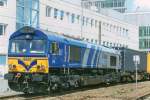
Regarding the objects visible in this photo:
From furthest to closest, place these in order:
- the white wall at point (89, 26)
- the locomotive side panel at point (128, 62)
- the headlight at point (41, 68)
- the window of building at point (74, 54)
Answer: the white wall at point (89, 26), the locomotive side panel at point (128, 62), the window of building at point (74, 54), the headlight at point (41, 68)

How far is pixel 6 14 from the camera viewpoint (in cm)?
5322

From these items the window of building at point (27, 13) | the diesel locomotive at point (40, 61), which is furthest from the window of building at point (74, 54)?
the window of building at point (27, 13)

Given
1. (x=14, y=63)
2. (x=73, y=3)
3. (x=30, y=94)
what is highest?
(x=73, y=3)

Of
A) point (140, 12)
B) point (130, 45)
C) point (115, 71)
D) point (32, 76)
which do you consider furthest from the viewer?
point (140, 12)

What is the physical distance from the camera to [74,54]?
28812 mm

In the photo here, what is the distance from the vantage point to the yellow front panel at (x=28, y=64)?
80.6ft

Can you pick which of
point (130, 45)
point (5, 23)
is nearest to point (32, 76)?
point (5, 23)

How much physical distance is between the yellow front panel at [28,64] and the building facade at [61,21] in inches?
741

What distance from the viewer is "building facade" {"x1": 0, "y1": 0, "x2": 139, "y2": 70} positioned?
5344 cm

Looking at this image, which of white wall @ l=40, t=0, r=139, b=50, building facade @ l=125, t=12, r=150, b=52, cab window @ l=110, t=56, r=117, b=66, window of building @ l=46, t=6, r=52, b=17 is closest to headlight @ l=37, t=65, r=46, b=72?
cab window @ l=110, t=56, r=117, b=66

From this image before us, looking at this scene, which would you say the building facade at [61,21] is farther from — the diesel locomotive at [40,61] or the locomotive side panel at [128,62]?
the diesel locomotive at [40,61]

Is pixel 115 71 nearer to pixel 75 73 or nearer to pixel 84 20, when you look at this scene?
pixel 75 73

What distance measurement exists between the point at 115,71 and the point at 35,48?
51.8 ft

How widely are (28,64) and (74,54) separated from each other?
478 centimetres
